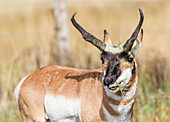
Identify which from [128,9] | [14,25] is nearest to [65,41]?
[14,25]

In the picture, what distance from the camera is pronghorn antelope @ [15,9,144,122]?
288 cm

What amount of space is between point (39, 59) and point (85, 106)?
305cm

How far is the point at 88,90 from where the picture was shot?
3287mm

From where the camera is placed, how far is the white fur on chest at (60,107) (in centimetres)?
331

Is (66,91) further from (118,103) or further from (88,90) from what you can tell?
(118,103)

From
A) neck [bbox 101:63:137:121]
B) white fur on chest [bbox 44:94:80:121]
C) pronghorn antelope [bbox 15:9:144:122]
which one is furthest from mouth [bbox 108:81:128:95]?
white fur on chest [bbox 44:94:80:121]

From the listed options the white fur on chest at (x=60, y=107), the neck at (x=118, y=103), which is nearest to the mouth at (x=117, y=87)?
the neck at (x=118, y=103)

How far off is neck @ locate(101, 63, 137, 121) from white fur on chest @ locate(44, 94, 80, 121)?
1.12 feet

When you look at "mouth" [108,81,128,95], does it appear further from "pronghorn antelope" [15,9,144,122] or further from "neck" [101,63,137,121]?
"neck" [101,63,137,121]

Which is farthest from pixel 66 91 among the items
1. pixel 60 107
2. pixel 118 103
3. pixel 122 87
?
pixel 122 87

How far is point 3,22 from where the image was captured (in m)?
15.0

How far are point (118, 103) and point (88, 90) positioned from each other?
1.28 ft

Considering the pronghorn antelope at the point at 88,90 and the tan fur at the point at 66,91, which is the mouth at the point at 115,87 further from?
the tan fur at the point at 66,91

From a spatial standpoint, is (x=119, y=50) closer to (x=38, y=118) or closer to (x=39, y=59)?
(x=38, y=118)
